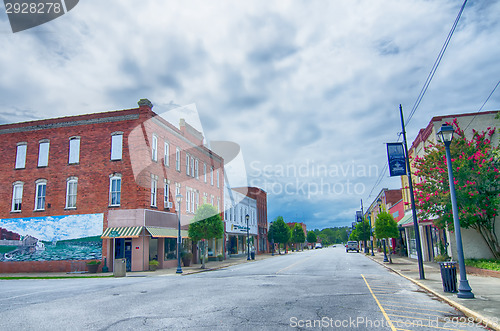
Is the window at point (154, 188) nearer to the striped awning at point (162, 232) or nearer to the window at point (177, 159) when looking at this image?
the striped awning at point (162, 232)

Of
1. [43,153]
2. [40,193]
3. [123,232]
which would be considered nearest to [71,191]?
[40,193]

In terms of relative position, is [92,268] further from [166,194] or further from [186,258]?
[166,194]

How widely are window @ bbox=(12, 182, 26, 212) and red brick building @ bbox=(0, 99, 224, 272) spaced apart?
0.08 m

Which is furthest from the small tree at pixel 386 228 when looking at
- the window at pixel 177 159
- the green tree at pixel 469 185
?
the window at pixel 177 159

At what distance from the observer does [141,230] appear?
28.7 metres

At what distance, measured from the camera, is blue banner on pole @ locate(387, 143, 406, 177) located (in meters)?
20.6

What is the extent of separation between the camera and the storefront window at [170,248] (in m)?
32.8

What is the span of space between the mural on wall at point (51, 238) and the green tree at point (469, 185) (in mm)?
23102

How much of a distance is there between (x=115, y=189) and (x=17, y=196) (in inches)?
375

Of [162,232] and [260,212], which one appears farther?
[260,212]

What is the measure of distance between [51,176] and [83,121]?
519cm

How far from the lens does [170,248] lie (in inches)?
1320

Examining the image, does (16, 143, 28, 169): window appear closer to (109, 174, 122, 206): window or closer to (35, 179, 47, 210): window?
(35, 179, 47, 210): window

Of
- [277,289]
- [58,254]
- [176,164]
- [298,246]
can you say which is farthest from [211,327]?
[298,246]
